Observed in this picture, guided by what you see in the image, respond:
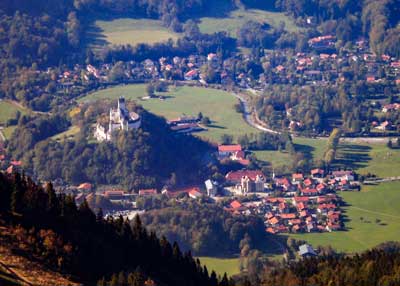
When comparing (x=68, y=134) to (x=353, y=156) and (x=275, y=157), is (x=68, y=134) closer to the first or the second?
(x=275, y=157)

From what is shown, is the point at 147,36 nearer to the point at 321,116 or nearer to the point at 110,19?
the point at 110,19

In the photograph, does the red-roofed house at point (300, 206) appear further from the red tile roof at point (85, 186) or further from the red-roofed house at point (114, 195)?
the red tile roof at point (85, 186)

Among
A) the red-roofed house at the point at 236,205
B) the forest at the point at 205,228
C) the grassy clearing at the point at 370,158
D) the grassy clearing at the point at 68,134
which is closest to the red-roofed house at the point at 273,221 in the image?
the forest at the point at 205,228

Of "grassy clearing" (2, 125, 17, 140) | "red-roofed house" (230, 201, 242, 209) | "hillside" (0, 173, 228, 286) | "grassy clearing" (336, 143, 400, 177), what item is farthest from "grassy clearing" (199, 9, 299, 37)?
"hillside" (0, 173, 228, 286)

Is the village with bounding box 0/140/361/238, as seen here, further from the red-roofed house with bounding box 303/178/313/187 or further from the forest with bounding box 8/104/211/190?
the forest with bounding box 8/104/211/190

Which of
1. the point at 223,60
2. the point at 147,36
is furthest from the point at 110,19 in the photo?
the point at 223,60

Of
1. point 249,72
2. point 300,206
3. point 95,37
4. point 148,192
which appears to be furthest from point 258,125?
point 95,37

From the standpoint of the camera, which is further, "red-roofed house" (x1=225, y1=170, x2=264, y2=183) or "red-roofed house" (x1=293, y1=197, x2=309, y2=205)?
"red-roofed house" (x1=225, y1=170, x2=264, y2=183)

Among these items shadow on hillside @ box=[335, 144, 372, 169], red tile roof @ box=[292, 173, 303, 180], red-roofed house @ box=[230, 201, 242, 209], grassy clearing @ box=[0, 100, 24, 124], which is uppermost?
grassy clearing @ box=[0, 100, 24, 124]
